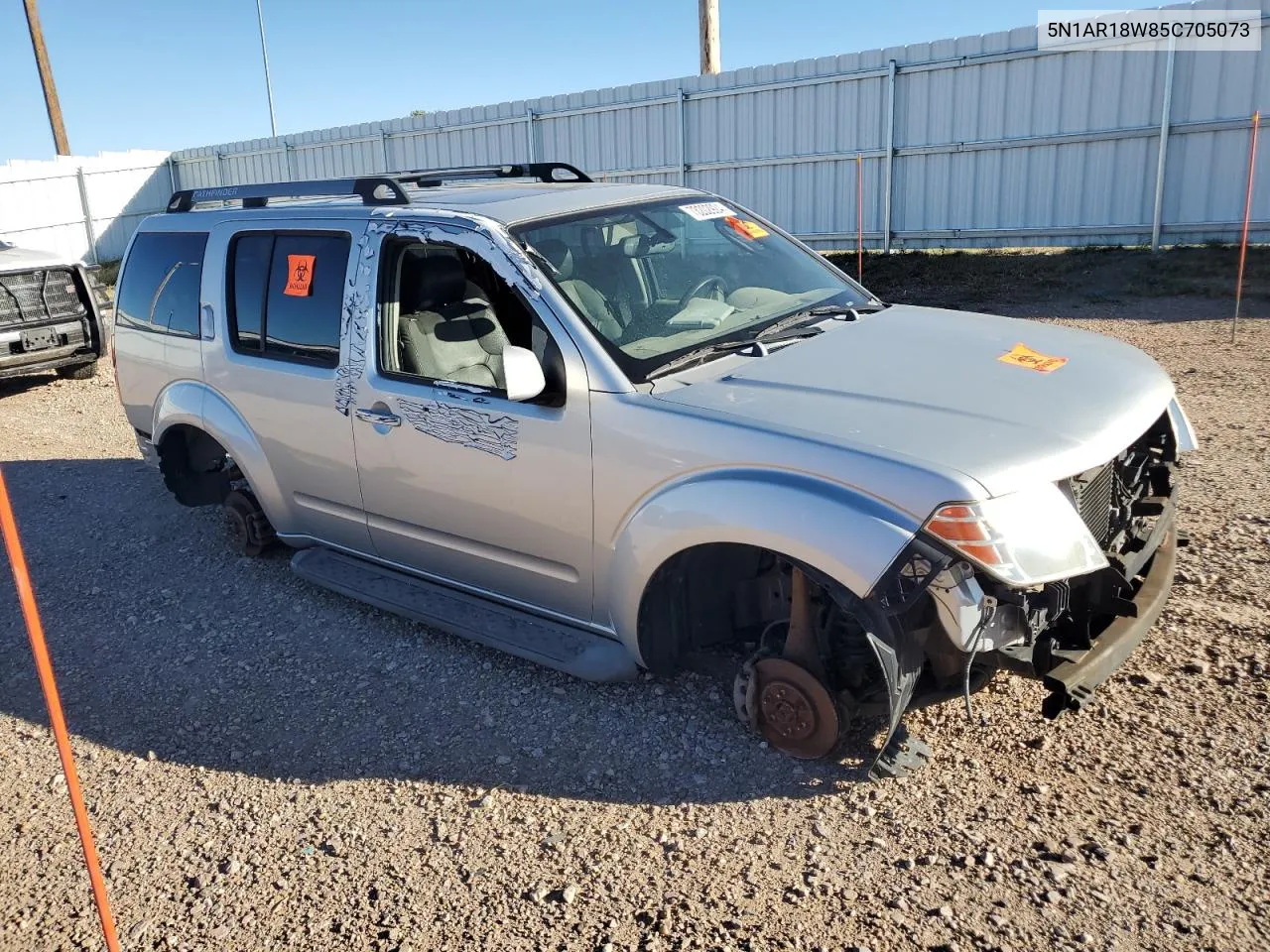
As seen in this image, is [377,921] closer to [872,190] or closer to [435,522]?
[435,522]

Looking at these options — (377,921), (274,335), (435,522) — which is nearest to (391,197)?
(274,335)

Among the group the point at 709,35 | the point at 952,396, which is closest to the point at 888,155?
the point at 709,35

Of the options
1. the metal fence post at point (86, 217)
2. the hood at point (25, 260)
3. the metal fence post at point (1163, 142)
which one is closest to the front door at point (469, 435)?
the hood at point (25, 260)

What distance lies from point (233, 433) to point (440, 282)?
157 centimetres

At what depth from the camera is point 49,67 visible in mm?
27828

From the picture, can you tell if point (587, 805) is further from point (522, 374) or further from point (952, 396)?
point (952, 396)

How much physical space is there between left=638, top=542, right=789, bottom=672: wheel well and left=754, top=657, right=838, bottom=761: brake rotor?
0.82 ft

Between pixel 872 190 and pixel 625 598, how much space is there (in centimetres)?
1472

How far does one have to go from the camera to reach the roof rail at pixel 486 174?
202 inches

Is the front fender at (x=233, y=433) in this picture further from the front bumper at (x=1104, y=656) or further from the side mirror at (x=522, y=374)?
the front bumper at (x=1104, y=656)

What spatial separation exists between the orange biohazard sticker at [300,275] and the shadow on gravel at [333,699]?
1.53 m

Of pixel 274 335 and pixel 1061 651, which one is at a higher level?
pixel 274 335

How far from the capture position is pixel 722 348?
3672 millimetres

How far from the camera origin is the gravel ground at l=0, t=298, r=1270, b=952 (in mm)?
2760
